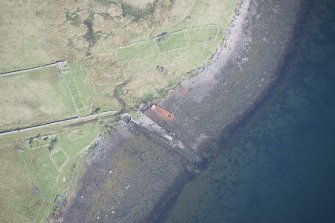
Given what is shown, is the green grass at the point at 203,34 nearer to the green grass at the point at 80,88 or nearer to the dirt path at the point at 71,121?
the dirt path at the point at 71,121

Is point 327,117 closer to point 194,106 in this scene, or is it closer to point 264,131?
point 264,131

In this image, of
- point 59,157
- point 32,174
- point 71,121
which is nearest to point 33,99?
point 71,121

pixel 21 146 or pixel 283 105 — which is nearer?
pixel 21 146

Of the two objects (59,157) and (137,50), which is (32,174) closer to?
(59,157)

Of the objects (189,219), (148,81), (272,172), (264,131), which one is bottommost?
(189,219)

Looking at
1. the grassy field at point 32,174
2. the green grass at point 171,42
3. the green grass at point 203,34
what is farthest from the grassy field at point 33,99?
the green grass at point 203,34

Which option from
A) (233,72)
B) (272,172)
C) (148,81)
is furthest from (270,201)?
(148,81)

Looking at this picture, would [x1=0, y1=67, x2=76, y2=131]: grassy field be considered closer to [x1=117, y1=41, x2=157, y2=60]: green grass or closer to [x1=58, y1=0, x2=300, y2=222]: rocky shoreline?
[x1=58, y1=0, x2=300, y2=222]: rocky shoreline
